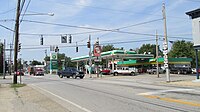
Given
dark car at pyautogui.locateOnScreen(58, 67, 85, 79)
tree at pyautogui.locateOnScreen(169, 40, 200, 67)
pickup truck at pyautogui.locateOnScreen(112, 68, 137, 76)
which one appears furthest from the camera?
tree at pyautogui.locateOnScreen(169, 40, 200, 67)

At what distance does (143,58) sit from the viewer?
74.3 m

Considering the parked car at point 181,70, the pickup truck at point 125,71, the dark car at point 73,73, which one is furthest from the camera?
the parked car at point 181,70

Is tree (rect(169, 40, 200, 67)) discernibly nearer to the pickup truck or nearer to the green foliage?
the green foliage

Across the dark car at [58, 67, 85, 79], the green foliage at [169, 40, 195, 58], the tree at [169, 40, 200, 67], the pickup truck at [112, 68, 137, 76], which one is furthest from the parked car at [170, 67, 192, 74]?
the green foliage at [169, 40, 195, 58]

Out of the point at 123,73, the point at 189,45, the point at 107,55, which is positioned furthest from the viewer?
the point at 189,45

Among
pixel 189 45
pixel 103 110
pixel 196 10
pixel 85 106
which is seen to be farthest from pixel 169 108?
pixel 189 45

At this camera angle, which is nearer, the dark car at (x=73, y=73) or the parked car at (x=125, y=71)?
the dark car at (x=73, y=73)

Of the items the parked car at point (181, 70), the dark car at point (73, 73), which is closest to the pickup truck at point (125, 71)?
the parked car at point (181, 70)

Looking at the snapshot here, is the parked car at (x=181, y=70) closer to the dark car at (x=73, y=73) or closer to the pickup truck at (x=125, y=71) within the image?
the pickup truck at (x=125, y=71)

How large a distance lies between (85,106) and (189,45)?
9632 centimetres

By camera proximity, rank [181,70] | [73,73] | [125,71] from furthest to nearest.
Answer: [181,70], [125,71], [73,73]

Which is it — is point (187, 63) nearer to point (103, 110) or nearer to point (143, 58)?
point (143, 58)

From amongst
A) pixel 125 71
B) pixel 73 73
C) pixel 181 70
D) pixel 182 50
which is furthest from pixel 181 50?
pixel 73 73

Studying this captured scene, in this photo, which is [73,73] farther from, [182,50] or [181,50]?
[182,50]
